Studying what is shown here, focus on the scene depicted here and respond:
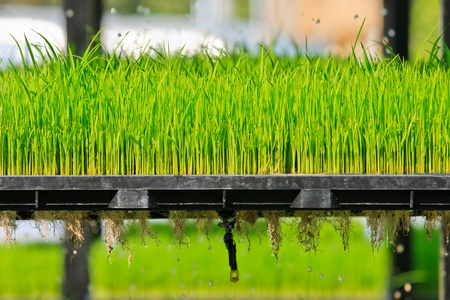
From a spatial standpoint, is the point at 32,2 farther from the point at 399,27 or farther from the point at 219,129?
the point at 399,27

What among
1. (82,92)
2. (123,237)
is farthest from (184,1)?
(123,237)

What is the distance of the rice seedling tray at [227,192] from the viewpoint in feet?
6.21

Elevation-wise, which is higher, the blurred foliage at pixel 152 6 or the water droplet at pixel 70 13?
the blurred foliage at pixel 152 6

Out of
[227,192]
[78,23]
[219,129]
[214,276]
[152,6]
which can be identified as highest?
[152,6]

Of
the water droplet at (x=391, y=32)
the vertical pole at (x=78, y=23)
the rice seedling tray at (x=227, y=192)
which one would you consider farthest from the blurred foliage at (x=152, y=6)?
the rice seedling tray at (x=227, y=192)

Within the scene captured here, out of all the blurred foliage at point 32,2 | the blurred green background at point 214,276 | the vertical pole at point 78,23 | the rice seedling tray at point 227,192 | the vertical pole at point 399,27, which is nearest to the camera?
the rice seedling tray at point 227,192

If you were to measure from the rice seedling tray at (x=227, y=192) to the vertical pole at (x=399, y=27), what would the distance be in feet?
5.92

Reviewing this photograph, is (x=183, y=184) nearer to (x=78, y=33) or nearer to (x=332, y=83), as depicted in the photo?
(x=332, y=83)

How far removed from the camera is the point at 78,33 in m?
3.18

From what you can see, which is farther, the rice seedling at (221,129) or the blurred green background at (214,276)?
the blurred green background at (214,276)

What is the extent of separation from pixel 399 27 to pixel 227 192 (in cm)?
221

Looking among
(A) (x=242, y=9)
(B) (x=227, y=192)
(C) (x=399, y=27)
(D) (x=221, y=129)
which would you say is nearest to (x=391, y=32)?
(C) (x=399, y=27)

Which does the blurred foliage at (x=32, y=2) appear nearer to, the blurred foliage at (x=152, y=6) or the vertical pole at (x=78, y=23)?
the blurred foliage at (x=152, y=6)

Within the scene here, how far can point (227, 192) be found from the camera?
1.93 m
